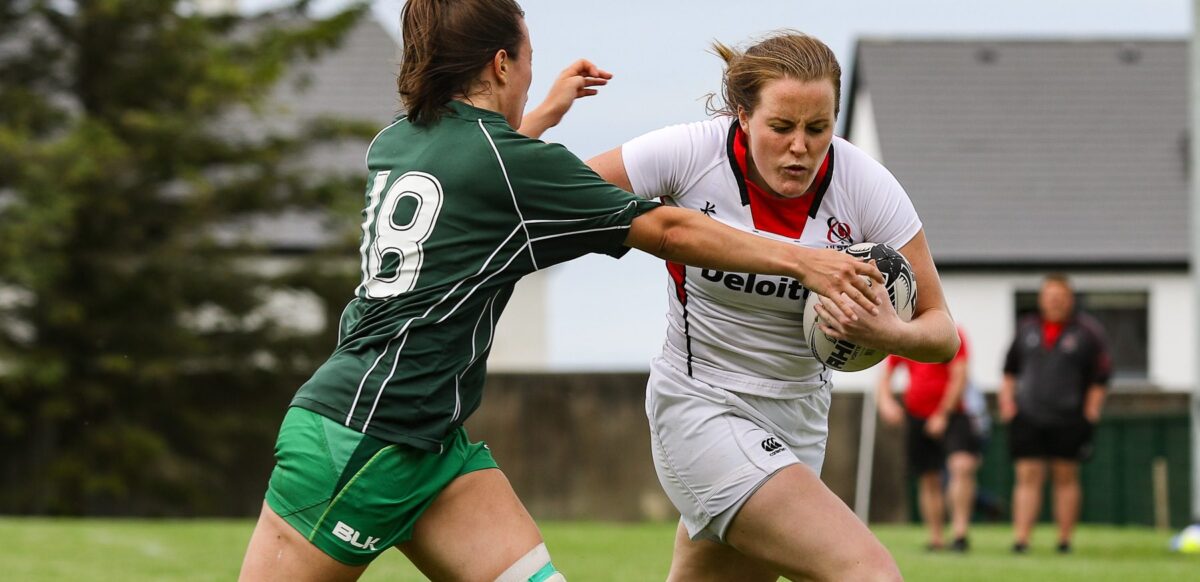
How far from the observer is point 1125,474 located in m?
19.3

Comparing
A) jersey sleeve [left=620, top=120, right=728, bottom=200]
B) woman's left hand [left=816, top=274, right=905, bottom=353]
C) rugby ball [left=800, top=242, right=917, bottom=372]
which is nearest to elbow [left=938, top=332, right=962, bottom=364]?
rugby ball [left=800, top=242, right=917, bottom=372]

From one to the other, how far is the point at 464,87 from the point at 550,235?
463 millimetres

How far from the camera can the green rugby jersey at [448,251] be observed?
12.9 ft

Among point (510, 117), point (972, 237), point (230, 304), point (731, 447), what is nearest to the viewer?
point (510, 117)

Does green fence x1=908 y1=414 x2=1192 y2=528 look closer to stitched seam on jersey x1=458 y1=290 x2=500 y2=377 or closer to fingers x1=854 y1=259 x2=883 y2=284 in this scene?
fingers x1=854 y1=259 x2=883 y2=284

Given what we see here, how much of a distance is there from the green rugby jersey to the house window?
26.3 m

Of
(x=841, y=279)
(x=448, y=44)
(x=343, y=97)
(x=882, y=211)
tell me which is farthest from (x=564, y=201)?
(x=343, y=97)

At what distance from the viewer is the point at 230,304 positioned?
23781 mm

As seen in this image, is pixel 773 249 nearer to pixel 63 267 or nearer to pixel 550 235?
pixel 550 235

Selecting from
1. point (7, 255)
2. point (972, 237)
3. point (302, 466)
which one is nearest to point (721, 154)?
point (302, 466)

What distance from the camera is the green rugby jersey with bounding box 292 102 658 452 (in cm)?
394

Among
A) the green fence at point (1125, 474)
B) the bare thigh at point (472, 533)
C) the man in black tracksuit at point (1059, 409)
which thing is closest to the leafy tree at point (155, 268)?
the green fence at point (1125, 474)

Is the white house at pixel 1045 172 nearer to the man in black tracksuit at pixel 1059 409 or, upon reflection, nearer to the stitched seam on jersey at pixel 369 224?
the man in black tracksuit at pixel 1059 409

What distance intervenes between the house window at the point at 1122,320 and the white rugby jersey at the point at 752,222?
25.3 m
